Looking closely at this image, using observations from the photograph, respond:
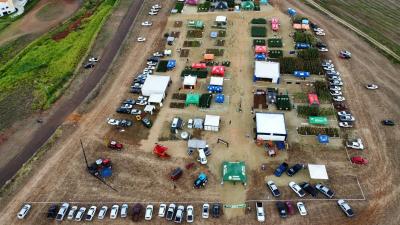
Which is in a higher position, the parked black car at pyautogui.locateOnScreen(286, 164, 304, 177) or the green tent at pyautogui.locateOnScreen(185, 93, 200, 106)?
the green tent at pyautogui.locateOnScreen(185, 93, 200, 106)

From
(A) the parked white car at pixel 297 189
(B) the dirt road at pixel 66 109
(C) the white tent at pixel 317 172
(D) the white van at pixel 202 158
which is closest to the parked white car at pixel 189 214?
(D) the white van at pixel 202 158

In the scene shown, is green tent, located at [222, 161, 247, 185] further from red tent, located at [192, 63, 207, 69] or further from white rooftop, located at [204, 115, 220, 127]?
red tent, located at [192, 63, 207, 69]

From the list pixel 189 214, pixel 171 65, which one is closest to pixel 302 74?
pixel 171 65

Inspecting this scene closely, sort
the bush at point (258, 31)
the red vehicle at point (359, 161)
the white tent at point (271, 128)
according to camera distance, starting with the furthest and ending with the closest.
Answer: the bush at point (258, 31), the white tent at point (271, 128), the red vehicle at point (359, 161)

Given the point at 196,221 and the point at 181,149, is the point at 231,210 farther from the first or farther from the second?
the point at 181,149

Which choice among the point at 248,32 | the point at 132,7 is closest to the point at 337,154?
the point at 248,32

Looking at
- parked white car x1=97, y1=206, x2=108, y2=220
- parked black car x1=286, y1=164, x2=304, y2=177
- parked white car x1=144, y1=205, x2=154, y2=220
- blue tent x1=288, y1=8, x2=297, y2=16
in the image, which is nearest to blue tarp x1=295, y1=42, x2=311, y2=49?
blue tent x1=288, y1=8, x2=297, y2=16

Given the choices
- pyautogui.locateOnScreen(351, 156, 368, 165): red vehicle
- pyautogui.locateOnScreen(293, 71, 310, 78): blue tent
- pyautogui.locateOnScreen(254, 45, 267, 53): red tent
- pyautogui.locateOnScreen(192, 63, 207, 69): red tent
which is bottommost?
pyautogui.locateOnScreen(351, 156, 368, 165): red vehicle

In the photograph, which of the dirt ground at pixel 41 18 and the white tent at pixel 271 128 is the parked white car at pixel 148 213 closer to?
the white tent at pixel 271 128
